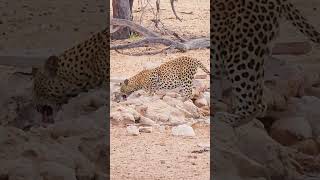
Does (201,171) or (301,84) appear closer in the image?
(201,171)

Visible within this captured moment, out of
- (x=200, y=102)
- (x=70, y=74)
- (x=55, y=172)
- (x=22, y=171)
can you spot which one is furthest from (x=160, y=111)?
(x=22, y=171)

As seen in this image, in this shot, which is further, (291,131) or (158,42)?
(158,42)

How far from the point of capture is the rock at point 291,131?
7105 mm

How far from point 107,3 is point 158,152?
424 inches

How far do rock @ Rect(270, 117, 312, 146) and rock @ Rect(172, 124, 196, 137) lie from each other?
0.95 metres

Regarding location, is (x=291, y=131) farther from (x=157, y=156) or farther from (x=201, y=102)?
(x=157, y=156)

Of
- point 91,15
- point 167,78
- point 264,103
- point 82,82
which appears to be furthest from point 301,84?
point 91,15

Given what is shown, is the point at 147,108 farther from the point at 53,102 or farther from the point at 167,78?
the point at 167,78

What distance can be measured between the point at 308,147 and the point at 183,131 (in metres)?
1.14

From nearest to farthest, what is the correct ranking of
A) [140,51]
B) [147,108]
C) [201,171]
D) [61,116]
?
[201,171] → [147,108] → [61,116] → [140,51]

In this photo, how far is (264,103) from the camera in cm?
739

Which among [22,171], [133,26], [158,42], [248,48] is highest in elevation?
[248,48]

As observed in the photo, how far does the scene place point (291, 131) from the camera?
7.16 metres

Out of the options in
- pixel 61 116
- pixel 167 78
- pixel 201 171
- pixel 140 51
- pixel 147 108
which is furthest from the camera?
pixel 140 51
